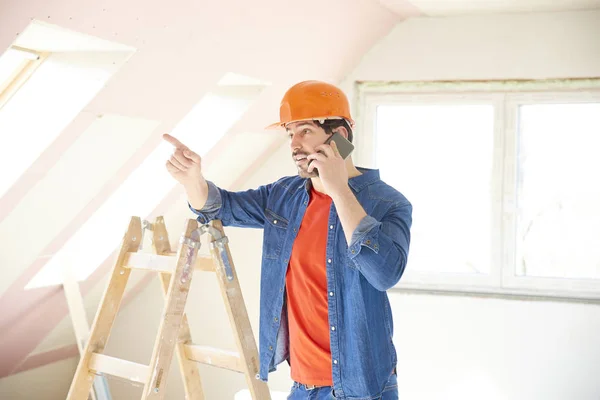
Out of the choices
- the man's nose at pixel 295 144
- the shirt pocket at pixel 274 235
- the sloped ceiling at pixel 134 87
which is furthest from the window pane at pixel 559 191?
the man's nose at pixel 295 144

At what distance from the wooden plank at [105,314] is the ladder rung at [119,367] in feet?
0.10

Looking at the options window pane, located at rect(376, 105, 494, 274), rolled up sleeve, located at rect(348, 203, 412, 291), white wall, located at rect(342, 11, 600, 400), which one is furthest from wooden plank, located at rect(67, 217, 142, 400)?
window pane, located at rect(376, 105, 494, 274)

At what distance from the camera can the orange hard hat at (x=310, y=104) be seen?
6.98 ft

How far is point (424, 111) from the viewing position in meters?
4.17

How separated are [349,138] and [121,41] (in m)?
0.73

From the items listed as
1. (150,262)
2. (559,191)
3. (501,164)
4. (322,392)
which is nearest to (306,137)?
(322,392)

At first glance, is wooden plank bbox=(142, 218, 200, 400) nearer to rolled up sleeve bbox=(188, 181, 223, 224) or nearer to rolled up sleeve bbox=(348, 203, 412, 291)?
rolled up sleeve bbox=(188, 181, 223, 224)

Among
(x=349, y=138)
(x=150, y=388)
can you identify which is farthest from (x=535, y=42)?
(x=150, y=388)

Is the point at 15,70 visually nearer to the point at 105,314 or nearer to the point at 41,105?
the point at 41,105

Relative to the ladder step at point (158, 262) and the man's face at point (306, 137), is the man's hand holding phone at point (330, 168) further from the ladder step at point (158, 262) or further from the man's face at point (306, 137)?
the ladder step at point (158, 262)

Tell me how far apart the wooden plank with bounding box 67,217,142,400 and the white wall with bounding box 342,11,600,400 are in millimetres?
1743

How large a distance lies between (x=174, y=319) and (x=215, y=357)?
27cm

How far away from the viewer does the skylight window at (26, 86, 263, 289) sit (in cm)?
344

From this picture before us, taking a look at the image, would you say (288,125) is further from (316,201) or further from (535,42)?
(535,42)
